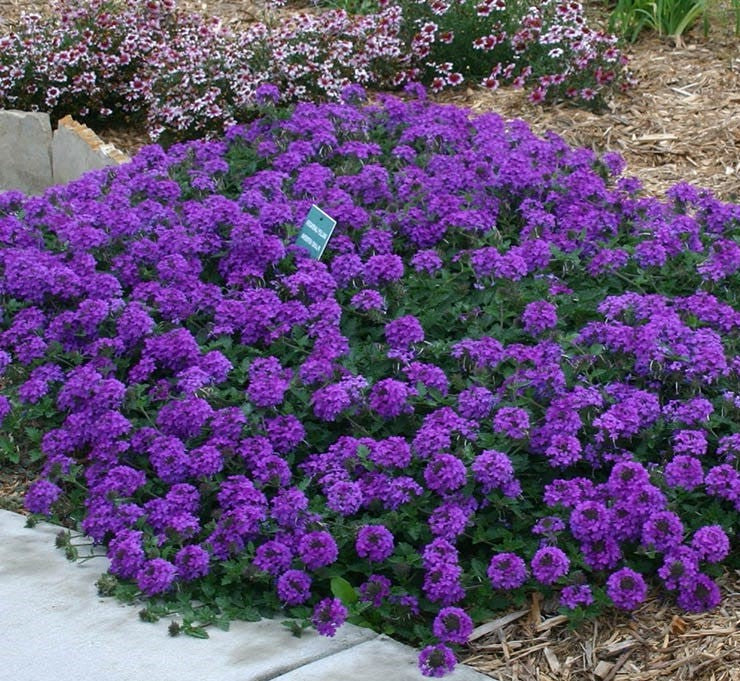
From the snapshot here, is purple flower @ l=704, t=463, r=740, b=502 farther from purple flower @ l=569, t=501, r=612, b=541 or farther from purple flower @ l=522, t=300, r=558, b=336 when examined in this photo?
purple flower @ l=522, t=300, r=558, b=336

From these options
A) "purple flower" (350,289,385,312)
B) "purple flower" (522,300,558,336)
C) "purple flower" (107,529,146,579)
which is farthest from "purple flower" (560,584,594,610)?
"purple flower" (350,289,385,312)

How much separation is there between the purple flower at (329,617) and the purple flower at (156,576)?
1.32ft

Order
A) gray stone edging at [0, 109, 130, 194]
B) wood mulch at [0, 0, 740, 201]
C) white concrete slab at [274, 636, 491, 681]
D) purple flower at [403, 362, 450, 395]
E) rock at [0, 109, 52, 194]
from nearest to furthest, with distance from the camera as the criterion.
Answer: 1. white concrete slab at [274, 636, 491, 681]
2. purple flower at [403, 362, 450, 395]
3. wood mulch at [0, 0, 740, 201]
4. gray stone edging at [0, 109, 130, 194]
5. rock at [0, 109, 52, 194]

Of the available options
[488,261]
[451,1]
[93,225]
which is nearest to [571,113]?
[451,1]

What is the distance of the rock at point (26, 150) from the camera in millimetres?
6730

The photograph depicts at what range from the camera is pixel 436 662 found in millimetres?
2908

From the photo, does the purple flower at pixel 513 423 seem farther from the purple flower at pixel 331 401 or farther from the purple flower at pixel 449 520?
the purple flower at pixel 331 401

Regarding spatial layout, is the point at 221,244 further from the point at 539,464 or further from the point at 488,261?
the point at 539,464

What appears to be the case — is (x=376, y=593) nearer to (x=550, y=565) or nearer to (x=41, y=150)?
(x=550, y=565)

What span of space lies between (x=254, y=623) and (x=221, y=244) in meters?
1.75

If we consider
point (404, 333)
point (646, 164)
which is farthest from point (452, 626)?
point (646, 164)

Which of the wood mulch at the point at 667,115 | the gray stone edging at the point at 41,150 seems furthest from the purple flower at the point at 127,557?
the gray stone edging at the point at 41,150

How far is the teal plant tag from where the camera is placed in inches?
170

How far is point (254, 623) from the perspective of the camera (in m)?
3.15
